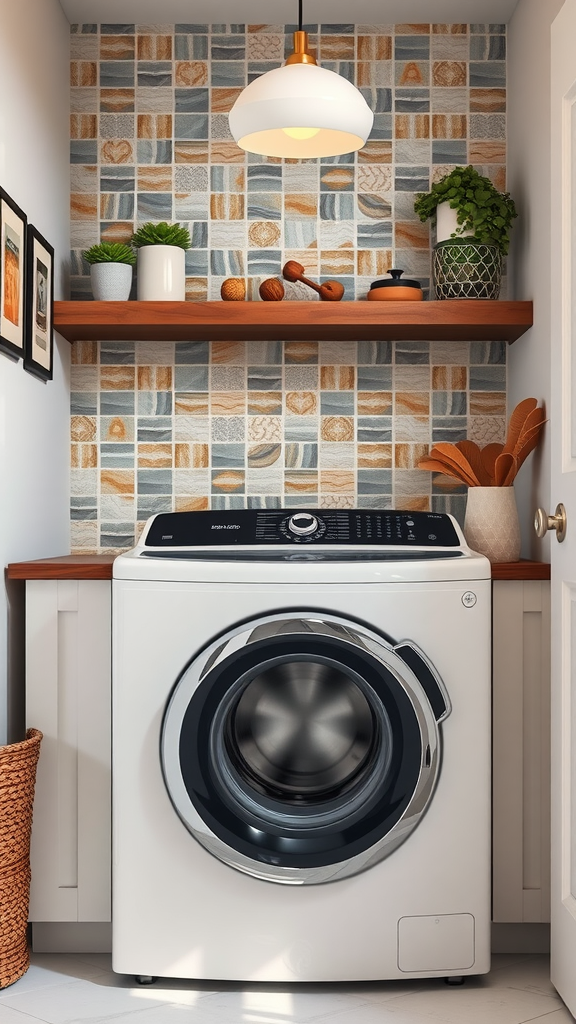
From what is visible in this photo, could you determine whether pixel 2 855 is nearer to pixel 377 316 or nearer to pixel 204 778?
pixel 204 778

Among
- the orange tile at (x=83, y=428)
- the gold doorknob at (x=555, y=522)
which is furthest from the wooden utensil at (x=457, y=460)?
the orange tile at (x=83, y=428)

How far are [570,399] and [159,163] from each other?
1.50 metres

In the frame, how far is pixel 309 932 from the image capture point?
186cm

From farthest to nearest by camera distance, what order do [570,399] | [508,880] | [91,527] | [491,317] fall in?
[91,527]
[491,317]
[508,880]
[570,399]

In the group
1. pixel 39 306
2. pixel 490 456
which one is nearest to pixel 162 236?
pixel 39 306

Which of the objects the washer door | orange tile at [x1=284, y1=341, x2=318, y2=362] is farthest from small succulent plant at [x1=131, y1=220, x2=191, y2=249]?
the washer door

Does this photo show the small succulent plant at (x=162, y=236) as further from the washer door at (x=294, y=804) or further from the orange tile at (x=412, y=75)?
the washer door at (x=294, y=804)

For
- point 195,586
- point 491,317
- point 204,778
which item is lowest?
point 204,778

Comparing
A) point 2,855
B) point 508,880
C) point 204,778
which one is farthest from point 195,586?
point 508,880

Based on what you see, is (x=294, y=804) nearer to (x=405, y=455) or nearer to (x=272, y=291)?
(x=405, y=455)

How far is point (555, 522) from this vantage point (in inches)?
70.0

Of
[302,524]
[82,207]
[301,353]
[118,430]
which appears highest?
[82,207]

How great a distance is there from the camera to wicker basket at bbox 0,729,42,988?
1.82 metres

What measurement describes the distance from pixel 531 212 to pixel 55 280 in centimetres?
126
